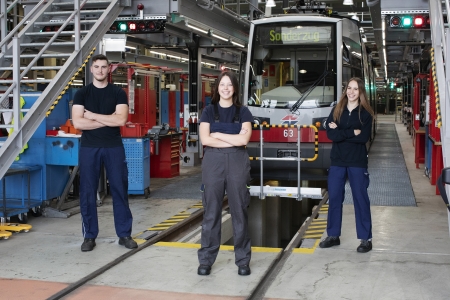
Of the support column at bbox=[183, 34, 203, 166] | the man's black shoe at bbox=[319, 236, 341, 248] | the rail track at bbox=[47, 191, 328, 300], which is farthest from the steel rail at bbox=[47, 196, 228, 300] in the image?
the support column at bbox=[183, 34, 203, 166]

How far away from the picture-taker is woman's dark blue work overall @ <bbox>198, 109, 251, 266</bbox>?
599 centimetres

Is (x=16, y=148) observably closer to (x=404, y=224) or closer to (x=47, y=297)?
(x=47, y=297)

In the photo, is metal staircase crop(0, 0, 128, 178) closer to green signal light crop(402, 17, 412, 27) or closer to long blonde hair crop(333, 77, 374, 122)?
long blonde hair crop(333, 77, 374, 122)

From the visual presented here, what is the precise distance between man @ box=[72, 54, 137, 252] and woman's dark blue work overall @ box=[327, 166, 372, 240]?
2284 millimetres

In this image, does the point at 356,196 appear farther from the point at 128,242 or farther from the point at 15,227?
the point at 15,227

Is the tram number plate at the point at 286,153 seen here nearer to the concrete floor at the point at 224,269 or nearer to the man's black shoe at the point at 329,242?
the concrete floor at the point at 224,269

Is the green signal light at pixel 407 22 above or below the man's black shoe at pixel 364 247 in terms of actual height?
above

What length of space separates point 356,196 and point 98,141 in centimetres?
289

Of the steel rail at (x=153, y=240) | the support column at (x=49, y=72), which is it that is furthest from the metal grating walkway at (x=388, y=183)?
the support column at (x=49, y=72)

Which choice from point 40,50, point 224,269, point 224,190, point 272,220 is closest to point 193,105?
point 272,220

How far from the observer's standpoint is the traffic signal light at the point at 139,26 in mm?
11613

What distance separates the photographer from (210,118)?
20.1ft

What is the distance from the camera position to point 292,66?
1298cm

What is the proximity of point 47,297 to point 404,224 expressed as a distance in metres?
5.10
